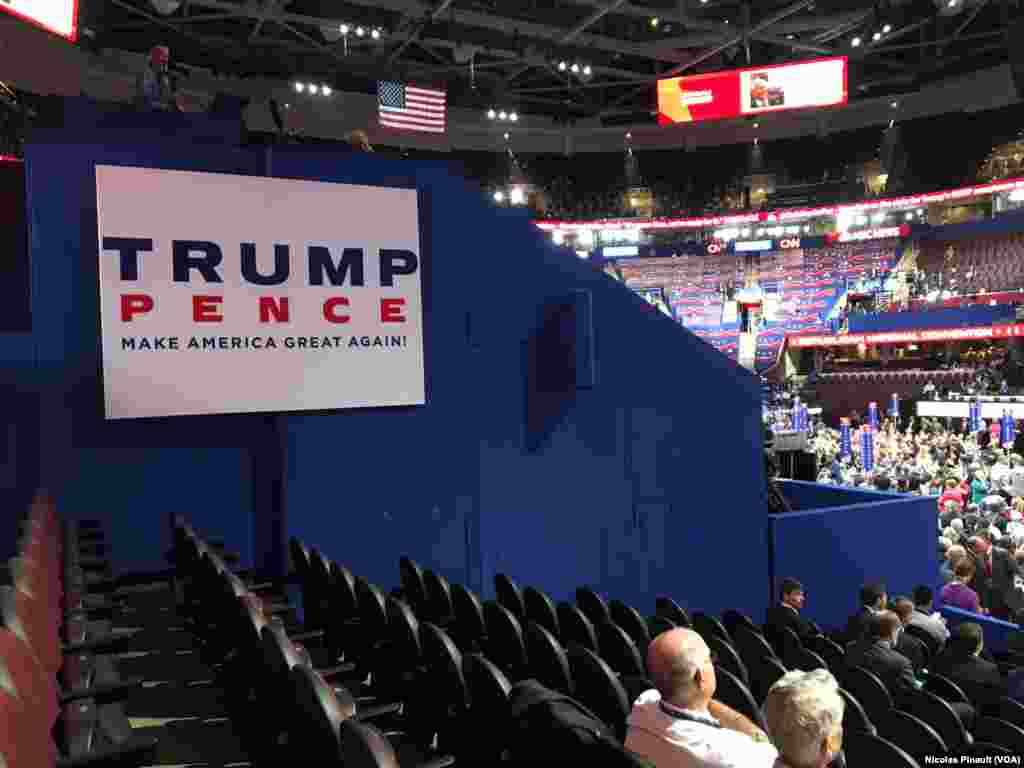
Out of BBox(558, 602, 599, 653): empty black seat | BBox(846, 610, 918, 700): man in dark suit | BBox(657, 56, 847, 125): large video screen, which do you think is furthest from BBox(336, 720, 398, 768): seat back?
BBox(657, 56, 847, 125): large video screen

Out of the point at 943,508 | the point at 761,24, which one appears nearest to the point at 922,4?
the point at 761,24

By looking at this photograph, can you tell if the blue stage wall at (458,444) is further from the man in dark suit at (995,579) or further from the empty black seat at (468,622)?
the man in dark suit at (995,579)

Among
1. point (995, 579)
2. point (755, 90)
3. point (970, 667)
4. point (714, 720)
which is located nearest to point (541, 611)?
point (714, 720)

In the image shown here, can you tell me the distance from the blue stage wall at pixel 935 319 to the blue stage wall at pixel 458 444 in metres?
20.9

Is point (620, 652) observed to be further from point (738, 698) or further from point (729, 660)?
point (738, 698)

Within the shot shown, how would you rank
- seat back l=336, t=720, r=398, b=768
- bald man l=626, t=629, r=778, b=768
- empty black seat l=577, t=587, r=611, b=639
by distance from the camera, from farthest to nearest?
1. empty black seat l=577, t=587, r=611, b=639
2. bald man l=626, t=629, r=778, b=768
3. seat back l=336, t=720, r=398, b=768

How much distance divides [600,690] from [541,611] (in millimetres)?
1222

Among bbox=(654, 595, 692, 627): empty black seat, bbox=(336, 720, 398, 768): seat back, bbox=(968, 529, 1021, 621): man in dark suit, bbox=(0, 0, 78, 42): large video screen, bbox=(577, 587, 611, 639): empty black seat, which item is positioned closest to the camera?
bbox=(336, 720, 398, 768): seat back

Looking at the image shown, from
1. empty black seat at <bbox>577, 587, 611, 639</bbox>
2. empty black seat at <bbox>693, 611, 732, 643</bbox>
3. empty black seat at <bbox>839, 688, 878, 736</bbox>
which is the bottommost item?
empty black seat at <bbox>693, 611, 732, 643</bbox>

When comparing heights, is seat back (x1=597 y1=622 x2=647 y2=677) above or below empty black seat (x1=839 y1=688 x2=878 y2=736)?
above

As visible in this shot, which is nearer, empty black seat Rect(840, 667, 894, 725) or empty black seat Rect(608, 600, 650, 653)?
empty black seat Rect(840, 667, 894, 725)

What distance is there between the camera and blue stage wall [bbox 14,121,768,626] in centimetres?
453

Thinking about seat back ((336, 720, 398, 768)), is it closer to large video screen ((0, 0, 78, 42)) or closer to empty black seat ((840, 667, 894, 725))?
empty black seat ((840, 667, 894, 725))

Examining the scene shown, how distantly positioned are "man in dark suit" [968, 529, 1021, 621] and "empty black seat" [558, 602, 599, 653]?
5.13 metres
